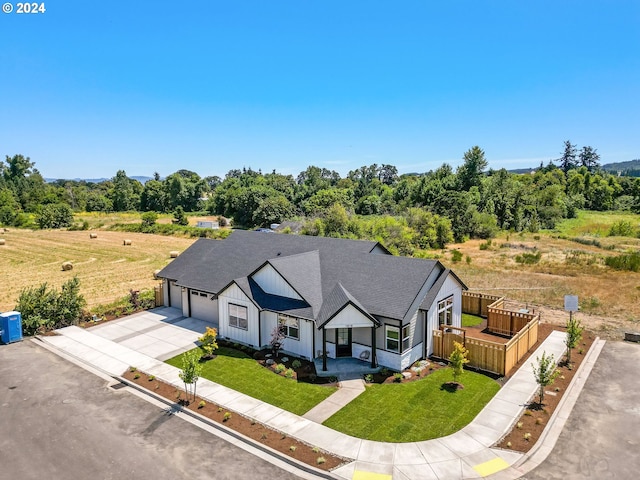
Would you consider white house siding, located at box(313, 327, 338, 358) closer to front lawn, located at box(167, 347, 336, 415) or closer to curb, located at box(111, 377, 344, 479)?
front lawn, located at box(167, 347, 336, 415)

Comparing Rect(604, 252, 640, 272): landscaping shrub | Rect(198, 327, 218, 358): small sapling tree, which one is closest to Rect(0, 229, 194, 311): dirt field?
Rect(198, 327, 218, 358): small sapling tree

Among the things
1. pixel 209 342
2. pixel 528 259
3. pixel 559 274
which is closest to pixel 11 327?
pixel 209 342

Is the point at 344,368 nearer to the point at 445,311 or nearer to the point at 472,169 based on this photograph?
the point at 445,311

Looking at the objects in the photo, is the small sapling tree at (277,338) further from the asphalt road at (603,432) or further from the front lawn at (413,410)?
the asphalt road at (603,432)

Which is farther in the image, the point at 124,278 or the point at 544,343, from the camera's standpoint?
the point at 124,278

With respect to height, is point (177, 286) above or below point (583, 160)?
below

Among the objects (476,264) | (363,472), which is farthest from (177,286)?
(476,264)

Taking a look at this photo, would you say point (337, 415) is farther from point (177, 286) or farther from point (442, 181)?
point (442, 181)

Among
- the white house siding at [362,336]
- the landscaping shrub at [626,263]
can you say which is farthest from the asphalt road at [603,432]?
the landscaping shrub at [626,263]
